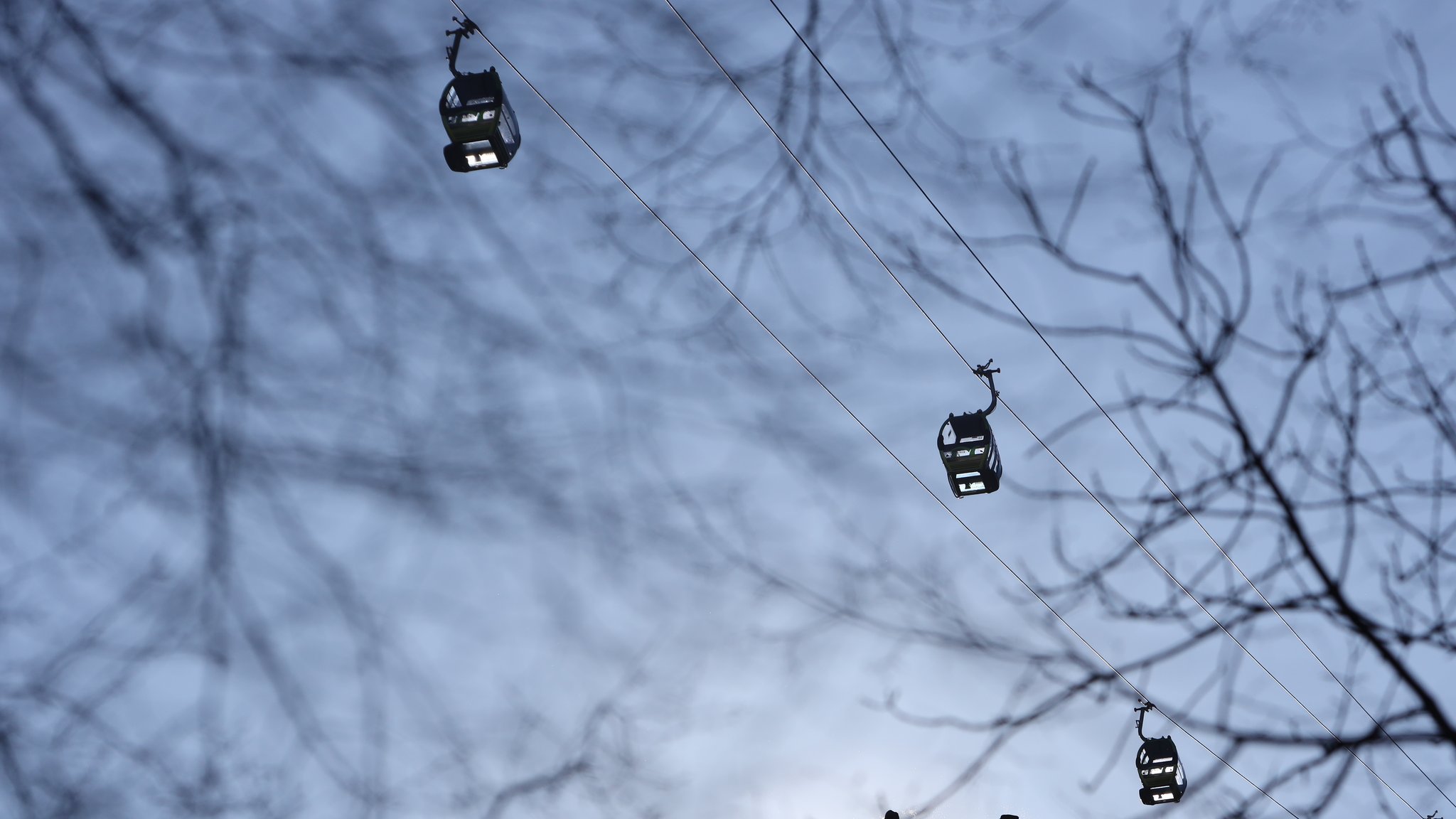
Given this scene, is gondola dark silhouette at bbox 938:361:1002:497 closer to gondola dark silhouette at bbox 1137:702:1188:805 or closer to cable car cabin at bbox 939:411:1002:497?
cable car cabin at bbox 939:411:1002:497

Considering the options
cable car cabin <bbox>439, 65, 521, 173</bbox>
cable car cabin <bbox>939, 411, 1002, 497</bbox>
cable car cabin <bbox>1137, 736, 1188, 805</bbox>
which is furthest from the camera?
cable car cabin <bbox>1137, 736, 1188, 805</bbox>

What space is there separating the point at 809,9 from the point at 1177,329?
1.94m

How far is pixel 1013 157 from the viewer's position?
443 centimetres

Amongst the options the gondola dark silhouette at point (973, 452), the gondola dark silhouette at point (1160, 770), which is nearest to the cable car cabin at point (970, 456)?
the gondola dark silhouette at point (973, 452)

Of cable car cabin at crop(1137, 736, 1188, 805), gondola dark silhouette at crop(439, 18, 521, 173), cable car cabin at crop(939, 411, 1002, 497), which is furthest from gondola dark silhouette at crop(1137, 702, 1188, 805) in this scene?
gondola dark silhouette at crop(439, 18, 521, 173)

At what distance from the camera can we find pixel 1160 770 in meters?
7.36

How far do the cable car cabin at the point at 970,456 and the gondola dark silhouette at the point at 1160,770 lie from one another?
217 cm

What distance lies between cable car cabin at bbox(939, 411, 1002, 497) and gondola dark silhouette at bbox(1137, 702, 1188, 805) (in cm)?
217

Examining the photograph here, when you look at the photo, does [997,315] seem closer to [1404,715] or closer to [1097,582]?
[1097,582]

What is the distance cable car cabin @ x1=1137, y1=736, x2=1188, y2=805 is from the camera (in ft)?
24.1

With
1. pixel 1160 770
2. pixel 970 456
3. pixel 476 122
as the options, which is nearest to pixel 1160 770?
pixel 1160 770

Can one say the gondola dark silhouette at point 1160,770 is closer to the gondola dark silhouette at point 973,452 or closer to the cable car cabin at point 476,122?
the gondola dark silhouette at point 973,452

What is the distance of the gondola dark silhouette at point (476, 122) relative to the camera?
4.91 metres

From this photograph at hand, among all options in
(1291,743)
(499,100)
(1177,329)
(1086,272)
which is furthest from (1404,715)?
(499,100)
